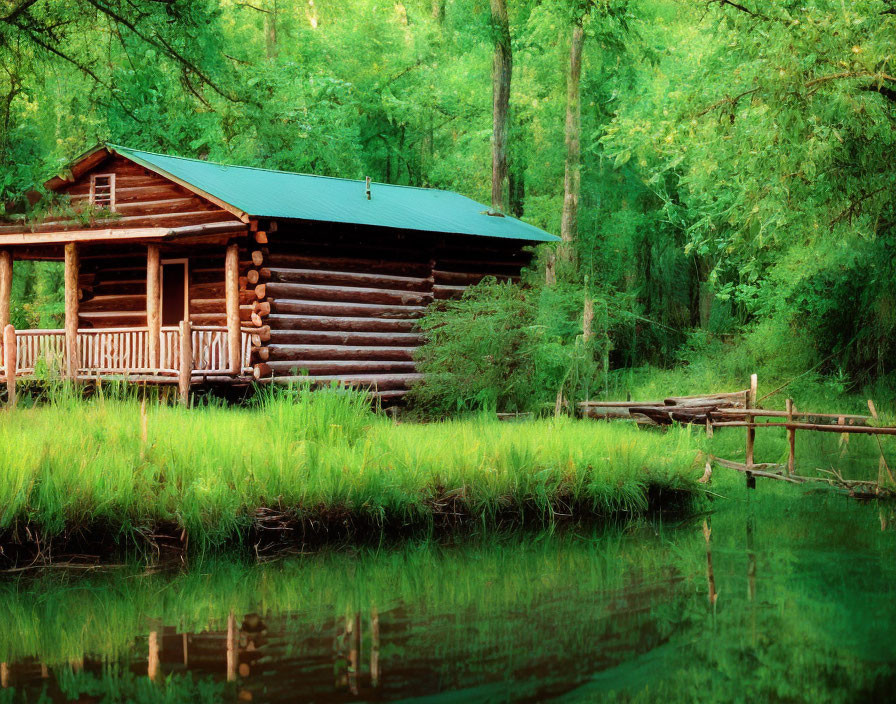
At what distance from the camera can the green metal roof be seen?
19.3 m

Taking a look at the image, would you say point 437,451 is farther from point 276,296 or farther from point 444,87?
point 444,87

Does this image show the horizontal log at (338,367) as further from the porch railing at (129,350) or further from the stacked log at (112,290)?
the stacked log at (112,290)

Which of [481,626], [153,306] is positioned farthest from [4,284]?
[481,626]

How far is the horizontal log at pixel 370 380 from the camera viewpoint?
19.4 metres

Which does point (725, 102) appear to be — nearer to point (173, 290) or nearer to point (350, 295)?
point (350, 295)

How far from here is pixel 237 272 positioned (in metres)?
18.8

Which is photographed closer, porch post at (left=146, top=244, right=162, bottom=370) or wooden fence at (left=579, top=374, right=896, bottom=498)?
wooden fence at (left=579, top=374, right=896, bottom=498)

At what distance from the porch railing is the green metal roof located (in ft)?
8.19

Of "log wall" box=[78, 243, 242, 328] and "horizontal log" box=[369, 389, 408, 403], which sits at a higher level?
"log wall" box=[78, 243, 242, 328]

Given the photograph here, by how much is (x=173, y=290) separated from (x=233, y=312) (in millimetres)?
3529

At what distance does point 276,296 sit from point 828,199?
9.86 m

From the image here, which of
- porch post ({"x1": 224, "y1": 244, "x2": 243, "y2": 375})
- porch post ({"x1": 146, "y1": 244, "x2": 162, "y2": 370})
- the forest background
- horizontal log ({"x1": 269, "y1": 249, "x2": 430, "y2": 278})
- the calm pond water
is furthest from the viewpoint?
horizontal log ({"x1": 269, "y1": 249, "x2": 430, "y2": 278})

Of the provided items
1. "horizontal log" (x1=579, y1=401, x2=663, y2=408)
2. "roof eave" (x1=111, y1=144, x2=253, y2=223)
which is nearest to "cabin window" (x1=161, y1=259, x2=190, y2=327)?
"roof eave" (x1=111, y1=144, x2=253, y2=223)

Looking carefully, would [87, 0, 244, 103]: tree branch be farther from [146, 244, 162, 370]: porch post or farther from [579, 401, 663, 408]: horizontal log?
[579, 401, 663, 408]: horizontal log
